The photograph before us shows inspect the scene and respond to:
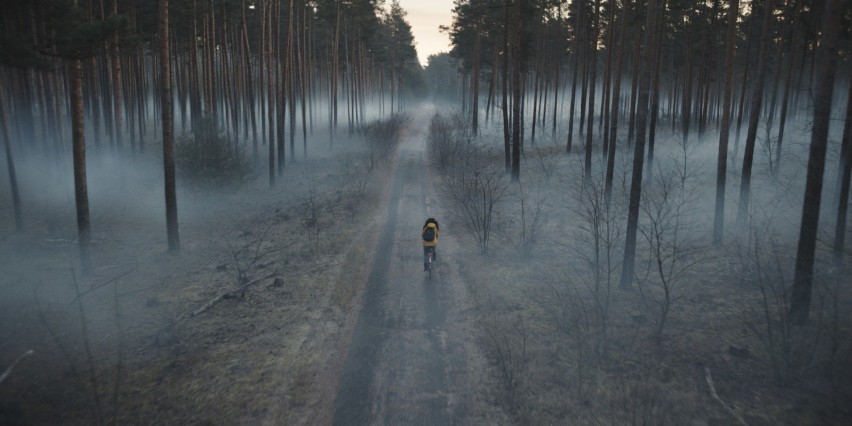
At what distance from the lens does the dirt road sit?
627 centimetres

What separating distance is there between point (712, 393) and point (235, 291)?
9.33 meters

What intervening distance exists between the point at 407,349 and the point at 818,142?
7660 millimetres

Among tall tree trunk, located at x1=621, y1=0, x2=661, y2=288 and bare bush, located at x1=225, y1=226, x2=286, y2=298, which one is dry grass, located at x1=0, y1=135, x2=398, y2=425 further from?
tall tree trunk, located at x1=621, y1=0, x2=661, y2=288

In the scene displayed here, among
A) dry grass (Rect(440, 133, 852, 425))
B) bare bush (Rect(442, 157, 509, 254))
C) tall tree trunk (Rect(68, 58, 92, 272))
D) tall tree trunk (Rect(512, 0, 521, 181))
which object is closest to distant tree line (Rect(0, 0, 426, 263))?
tall tree trunk (Rect(68, 58, 92, 272))

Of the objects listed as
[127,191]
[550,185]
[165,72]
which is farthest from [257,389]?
[127,191]

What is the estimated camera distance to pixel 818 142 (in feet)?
22.6

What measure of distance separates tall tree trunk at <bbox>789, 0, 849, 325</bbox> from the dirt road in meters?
5.81

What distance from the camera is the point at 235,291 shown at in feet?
32.3

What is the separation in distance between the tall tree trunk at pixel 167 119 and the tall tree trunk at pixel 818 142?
14.4 m

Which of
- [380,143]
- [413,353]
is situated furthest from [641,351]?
[380,143]

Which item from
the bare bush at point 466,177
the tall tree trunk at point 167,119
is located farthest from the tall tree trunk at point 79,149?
the bare bush at point 466,177

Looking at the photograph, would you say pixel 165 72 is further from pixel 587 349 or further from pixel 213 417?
pixel 587 349

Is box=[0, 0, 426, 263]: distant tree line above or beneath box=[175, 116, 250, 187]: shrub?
above

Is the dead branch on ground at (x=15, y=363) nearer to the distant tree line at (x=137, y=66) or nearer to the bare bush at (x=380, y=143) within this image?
the distant tree line at (x=137, y=66)
